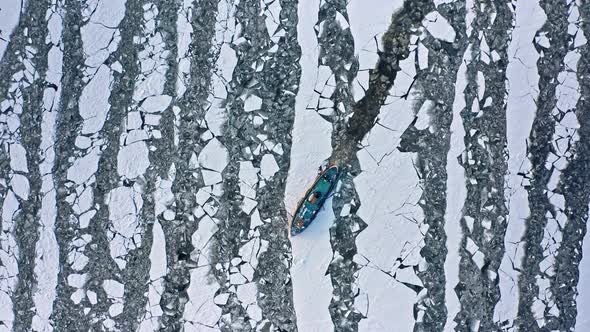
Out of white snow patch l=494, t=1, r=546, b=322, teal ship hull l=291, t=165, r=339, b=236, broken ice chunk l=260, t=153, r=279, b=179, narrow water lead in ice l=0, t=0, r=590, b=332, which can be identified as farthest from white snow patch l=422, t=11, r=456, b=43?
broken ice chunk l=260, t=153, r=279, b=179

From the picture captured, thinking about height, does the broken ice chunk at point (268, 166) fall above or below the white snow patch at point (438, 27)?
below

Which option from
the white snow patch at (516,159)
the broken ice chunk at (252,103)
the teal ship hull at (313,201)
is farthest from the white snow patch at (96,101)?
the white snow patch at (516,159)

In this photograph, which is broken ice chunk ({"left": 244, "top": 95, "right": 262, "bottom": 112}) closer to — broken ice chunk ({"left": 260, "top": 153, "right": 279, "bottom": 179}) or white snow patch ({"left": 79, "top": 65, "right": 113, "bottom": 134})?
broken ice chunk ({"left": 260, "top": 153, "right": 279, "bottom": 179})

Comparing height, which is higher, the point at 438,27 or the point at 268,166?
the point at 438,27

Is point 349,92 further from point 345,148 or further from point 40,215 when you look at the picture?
point 40,215

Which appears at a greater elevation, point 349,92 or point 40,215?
point 349,92

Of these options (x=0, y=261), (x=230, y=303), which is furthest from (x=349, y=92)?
(x=0, y=261)

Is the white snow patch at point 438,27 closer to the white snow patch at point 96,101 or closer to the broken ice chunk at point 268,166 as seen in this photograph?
the broken ice chunk at point 268,166

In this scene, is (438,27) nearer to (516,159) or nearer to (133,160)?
(516,159)

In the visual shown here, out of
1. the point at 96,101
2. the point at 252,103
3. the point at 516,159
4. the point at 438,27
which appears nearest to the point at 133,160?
the point at 96,101

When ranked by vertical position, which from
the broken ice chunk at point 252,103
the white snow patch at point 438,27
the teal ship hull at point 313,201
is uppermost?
the white snow patch at point 438,27

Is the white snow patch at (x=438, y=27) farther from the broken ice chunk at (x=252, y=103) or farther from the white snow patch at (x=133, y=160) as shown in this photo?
the white snow patch at (x=133, y=160)
